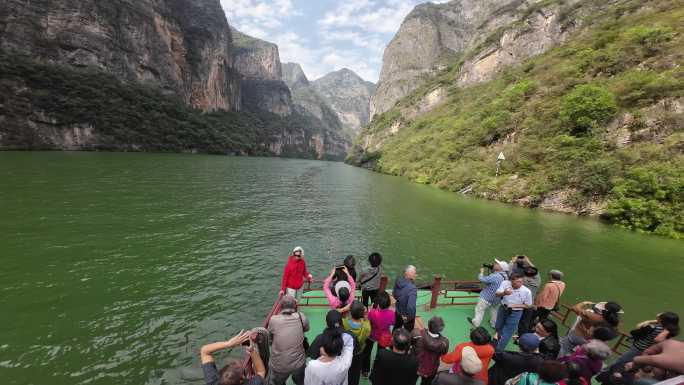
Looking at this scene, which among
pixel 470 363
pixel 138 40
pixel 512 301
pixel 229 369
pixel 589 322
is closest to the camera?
pixel 229 369

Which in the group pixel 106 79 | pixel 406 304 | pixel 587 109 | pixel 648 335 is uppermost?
pixel 106 79

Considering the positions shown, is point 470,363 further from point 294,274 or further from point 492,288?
point 294,274

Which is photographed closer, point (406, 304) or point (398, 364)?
point (398, 364)

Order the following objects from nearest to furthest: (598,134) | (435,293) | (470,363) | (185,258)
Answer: (470,363) → (435,293) → (185,258) → (598,134)

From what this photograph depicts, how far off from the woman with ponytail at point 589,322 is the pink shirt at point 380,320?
3.81 meters

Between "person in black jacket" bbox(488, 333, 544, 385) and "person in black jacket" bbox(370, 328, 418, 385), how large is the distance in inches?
61.7

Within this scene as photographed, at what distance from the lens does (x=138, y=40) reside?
9906 cm

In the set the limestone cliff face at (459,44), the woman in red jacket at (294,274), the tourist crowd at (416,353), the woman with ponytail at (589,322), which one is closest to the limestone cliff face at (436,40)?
the limestone cliff face at (459,44)

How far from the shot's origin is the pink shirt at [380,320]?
462cm

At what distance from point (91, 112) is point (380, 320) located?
9228cm

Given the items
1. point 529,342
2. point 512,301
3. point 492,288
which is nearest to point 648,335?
point 512,301

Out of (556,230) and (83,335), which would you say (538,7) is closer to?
(556,230)

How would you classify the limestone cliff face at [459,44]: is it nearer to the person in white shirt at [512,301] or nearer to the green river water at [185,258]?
the green river water at [185,258]

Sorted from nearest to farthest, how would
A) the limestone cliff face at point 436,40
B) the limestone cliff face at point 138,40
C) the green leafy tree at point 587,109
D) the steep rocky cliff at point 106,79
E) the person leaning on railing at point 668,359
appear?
the person leaning on railing at point 668,359 < the green leafy tree at point 587,109 < the steep rocky cliff at point 106,79 < the limestone cliff face at point 138,40 < the limestone cliff face at point 436,40
